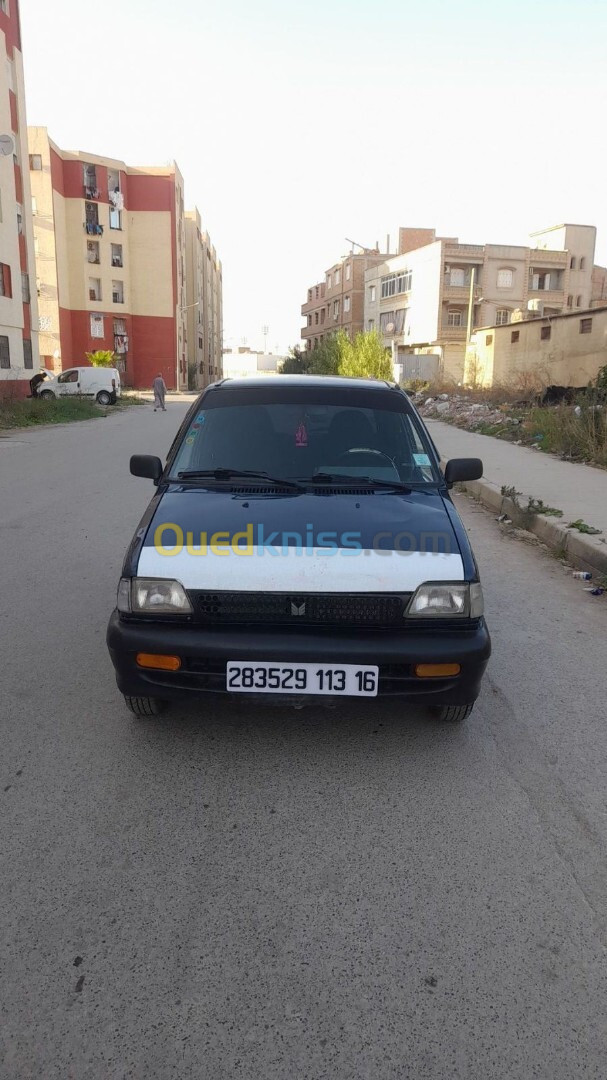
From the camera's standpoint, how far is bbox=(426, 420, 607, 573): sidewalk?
6945 mm

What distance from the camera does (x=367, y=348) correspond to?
44.8 metres

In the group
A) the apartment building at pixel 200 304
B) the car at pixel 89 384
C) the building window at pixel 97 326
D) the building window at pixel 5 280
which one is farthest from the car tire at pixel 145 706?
the apartment building at pixel 200 304

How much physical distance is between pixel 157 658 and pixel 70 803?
62 cm

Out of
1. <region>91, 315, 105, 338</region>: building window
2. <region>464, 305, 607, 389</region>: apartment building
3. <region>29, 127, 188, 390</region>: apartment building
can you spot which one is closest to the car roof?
<region>464, 305, 607, 389</region>: apartment building

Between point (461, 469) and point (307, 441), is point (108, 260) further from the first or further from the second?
point (461, 469)

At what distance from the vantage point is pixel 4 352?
29547mm

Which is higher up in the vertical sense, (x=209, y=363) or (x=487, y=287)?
(x=487, y=287)

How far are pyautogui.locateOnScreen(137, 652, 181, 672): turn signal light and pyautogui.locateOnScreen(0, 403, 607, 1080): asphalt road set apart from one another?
42 centimetres

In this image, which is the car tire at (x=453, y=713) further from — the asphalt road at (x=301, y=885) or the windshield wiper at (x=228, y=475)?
the windshield wiper at (x=228, y=475)

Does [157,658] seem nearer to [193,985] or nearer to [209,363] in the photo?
[193,985]

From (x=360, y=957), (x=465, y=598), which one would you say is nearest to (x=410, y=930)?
(x=360, y=957)

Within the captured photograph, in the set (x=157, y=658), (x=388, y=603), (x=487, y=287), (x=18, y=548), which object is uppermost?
(x=487, y=287)

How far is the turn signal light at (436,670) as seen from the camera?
9.79 feet

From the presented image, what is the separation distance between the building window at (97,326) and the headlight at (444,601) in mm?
59072
